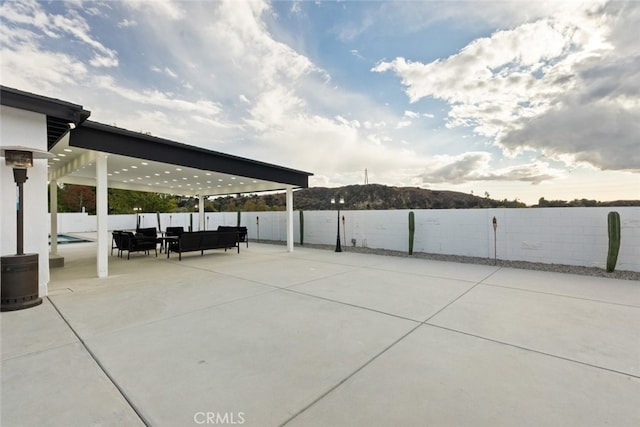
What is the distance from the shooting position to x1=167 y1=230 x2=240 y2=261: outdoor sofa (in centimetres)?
851

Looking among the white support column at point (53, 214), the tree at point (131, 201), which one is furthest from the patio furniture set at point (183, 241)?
the tree at point (131, 201)

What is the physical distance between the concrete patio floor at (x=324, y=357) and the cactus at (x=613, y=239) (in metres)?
1.80

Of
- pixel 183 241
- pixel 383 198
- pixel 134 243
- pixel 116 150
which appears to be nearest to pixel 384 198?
pixel 383 198

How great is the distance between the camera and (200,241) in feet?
29.4

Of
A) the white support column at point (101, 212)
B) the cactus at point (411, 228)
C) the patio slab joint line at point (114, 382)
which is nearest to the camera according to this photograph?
the patio slab joint line at point (114, 382)

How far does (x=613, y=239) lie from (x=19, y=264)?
11.6 metres

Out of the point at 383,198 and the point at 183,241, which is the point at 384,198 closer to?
the point at 383,198

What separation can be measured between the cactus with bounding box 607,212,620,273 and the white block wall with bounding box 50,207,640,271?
1.22ft

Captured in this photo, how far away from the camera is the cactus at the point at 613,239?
20.6 ft

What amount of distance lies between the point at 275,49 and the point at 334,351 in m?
10.2

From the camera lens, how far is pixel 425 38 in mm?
8609

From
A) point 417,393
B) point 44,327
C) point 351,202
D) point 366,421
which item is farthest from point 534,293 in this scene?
point 351,202

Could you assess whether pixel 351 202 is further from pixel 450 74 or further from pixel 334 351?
pixel 334 351

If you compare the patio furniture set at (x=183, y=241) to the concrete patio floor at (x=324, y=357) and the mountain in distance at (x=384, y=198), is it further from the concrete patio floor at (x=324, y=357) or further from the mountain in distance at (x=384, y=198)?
the mountain in distance at (x=384, y=198)
